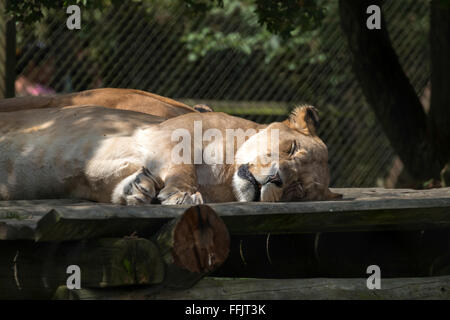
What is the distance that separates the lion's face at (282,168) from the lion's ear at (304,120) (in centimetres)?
5

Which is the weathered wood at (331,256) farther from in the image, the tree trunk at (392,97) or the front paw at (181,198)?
the tree trunk at (392,97)

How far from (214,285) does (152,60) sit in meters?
4.35

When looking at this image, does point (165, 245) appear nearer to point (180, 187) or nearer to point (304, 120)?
point (180, 187)

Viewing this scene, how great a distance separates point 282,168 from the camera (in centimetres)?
344

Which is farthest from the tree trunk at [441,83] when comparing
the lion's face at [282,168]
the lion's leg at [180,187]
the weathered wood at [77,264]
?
the weathered wood at [77,264]

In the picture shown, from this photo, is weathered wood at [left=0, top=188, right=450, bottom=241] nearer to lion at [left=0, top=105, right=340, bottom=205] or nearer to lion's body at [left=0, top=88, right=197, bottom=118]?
lion at [left=0, top=105, right=340, bottom=205]

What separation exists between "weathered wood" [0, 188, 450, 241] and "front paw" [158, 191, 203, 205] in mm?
405

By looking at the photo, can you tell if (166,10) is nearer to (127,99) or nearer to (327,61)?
(327,61)

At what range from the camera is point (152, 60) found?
682cm

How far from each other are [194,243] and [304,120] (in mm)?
1581

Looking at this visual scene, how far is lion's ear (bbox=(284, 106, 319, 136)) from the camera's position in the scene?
386 cm

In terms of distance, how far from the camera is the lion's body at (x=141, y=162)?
339cm

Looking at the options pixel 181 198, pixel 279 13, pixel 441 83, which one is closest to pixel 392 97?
pixel 441 83

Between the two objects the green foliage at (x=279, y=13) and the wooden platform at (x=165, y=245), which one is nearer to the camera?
the wooden platform at (x=165, y=245)
